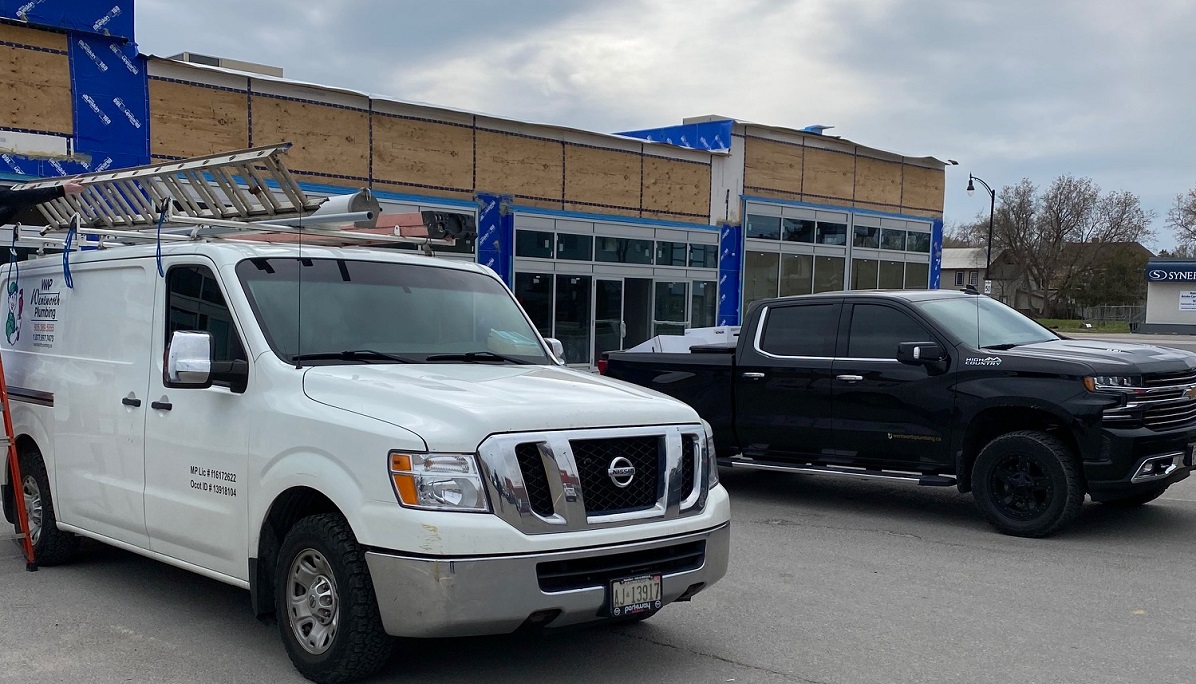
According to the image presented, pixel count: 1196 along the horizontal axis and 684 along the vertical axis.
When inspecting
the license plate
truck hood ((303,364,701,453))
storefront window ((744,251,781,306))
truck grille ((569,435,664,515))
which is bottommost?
the license plate

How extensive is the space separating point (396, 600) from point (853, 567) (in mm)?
3970

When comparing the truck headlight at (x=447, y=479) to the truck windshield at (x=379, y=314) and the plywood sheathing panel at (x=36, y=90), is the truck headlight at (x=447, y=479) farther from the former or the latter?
the plywood sheathing panel at (x=36, y=90)

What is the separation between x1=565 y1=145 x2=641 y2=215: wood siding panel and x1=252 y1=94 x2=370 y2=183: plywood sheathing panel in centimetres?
541

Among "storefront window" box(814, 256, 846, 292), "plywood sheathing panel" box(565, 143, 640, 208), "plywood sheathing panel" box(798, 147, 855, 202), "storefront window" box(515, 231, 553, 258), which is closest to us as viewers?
"storefront window" box(515, 231, 553, 258)

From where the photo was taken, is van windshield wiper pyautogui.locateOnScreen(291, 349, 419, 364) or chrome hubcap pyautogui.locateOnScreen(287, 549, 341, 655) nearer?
chrome hubcap pyautogui.locateOnScreen(287, 549, 341, 655)

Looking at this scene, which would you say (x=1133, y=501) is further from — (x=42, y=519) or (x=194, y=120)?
(x=194, y=120)

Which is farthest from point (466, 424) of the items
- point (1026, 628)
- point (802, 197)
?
point (802, 197)

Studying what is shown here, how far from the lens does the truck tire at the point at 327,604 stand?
14.5 ft

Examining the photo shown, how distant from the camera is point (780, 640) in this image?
558 cm

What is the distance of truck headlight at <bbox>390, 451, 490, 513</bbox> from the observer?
4301mm

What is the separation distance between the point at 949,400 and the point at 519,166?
15670mm

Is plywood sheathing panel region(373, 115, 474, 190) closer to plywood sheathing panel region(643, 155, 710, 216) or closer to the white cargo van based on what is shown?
plywood sheathing panel region(643, 155, 710, 216)

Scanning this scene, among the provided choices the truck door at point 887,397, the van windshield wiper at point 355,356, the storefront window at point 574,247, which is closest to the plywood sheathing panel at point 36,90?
the storefront window at point 574,247

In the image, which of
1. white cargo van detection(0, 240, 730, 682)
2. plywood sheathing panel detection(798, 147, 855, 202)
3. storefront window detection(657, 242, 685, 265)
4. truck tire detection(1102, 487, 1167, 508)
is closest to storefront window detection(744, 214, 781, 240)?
plywood sheathing panel detection(798, 147, 855, 202)
